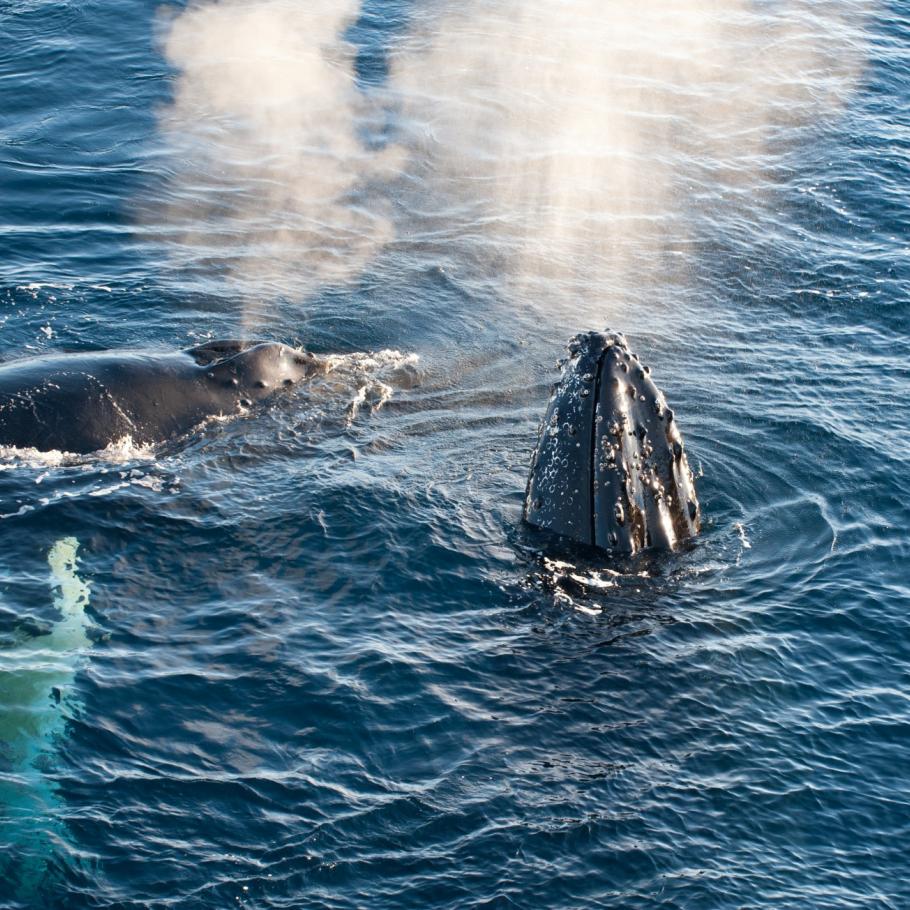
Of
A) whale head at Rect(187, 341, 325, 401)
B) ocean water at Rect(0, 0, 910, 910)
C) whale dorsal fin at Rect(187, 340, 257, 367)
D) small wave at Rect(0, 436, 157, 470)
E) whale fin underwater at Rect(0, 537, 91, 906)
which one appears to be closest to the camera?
whale fin underwater at Rect(0, 537, 91, 906)

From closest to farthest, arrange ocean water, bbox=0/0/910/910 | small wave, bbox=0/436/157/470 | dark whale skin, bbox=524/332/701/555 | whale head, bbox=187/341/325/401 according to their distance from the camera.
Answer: ocean water, bbox=0/0/910/910 < dark whale skin, bbox=524/332/701/555 < small wave, bbox=0/436/157/470 < whale head, bbox=187/341/325/401

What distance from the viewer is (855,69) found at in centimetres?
3728

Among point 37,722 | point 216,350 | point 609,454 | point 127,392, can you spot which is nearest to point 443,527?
point 609,454

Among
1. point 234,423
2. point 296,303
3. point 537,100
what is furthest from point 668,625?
point 537,100

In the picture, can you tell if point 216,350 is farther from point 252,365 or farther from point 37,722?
point 37,722

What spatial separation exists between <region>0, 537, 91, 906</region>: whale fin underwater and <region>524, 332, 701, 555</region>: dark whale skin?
557 cm

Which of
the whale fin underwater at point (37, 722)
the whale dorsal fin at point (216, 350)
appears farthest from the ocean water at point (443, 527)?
the whale dorsal fin at point (216, 350)

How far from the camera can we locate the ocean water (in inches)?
468

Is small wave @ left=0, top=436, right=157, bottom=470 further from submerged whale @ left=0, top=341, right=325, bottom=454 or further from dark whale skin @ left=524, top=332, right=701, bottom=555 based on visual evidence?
dark whale skin @ left=524, top=332, right=701, bottom=555

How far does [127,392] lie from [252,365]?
2.21 meters

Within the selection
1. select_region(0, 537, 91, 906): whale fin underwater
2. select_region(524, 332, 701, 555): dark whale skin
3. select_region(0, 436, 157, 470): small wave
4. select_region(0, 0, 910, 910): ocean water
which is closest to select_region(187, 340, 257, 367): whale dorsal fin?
select_region(0, 0, 910, 910): ocean water

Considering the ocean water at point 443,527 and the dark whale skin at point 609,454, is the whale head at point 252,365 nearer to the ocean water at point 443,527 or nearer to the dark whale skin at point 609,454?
the ocean water at point 443,527

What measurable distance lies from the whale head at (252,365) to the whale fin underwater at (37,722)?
4292 mm

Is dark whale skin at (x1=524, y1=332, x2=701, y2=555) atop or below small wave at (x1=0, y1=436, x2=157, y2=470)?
atop
